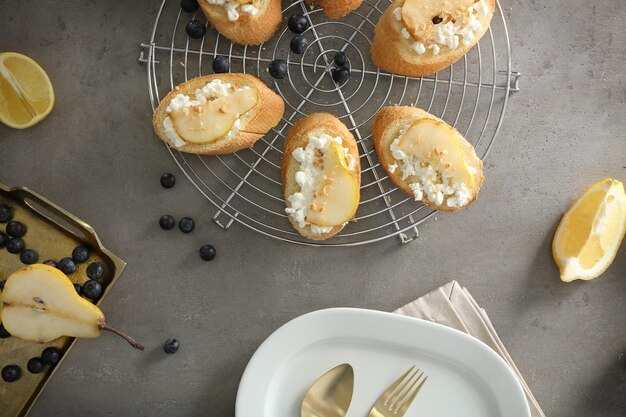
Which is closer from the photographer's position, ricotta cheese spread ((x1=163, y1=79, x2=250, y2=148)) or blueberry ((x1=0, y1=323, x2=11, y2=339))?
ricotta cheese spread ((x1=163, y1=79, x2=250, y2=148))

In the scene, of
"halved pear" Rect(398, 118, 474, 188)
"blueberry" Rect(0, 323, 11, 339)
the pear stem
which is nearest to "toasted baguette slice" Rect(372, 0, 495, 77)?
"halved pear" Rect(398, 118, 474, 188)

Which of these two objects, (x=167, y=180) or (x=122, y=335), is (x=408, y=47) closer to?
(x=167, y=180)

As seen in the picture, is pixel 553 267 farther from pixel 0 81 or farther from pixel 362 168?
pixel 0 81

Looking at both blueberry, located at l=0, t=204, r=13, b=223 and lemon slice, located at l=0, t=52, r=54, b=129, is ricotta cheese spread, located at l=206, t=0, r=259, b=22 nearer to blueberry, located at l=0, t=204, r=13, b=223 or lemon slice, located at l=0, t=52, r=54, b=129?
lemon slice, located at l=0, t=52, r=54, b=129

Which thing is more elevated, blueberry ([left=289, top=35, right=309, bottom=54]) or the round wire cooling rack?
blueberry ([left=289, top=35, right=309, bottom=54])

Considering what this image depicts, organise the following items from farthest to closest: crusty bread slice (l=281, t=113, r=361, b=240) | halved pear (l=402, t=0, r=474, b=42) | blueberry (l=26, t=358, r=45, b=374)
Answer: blueberry (l=26, t=358, r=45, b=374)
crusty bread slice (l=281, t=113, r=361, b=240)
halved pear (l=402, t=0, r=474, b=42)

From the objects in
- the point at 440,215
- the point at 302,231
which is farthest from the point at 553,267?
the point at 302,231

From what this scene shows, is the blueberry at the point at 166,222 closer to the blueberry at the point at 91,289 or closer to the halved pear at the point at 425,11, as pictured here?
the blueberry at the point at 91,289
